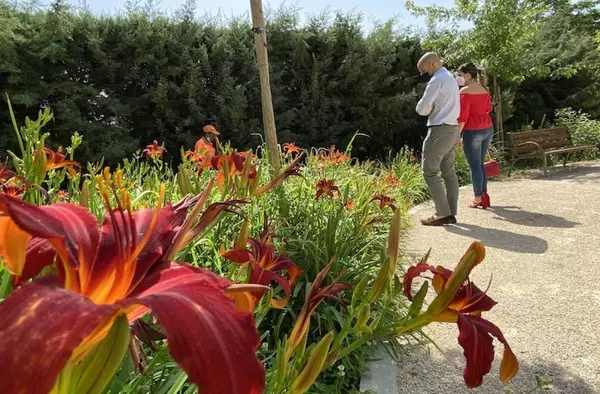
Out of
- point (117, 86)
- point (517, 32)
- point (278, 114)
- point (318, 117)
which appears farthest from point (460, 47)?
point (117, 86)

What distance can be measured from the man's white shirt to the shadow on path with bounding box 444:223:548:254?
106cm

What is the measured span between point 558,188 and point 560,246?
309cm

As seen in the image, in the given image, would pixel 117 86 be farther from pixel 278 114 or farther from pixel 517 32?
pixel 517 32

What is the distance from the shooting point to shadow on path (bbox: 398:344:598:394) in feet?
6.73

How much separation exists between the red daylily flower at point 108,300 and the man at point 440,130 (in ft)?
13.6

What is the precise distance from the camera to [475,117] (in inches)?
201

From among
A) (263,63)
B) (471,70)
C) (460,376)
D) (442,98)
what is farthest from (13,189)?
(471,70)

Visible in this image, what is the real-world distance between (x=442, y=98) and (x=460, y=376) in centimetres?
288

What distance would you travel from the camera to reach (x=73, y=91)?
7410 mm

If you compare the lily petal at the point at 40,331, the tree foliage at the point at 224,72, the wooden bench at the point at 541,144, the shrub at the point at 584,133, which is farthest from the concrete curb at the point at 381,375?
the shrub at the point at 584,133

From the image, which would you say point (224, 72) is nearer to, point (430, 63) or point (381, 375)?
point (430, 63)

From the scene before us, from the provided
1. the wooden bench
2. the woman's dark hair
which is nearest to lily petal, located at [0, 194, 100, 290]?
the woman's dark hair

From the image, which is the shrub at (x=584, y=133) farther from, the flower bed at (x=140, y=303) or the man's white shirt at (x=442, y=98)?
the flower bed at (x=140, y=303)

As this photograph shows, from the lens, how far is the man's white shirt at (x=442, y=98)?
170 inches
